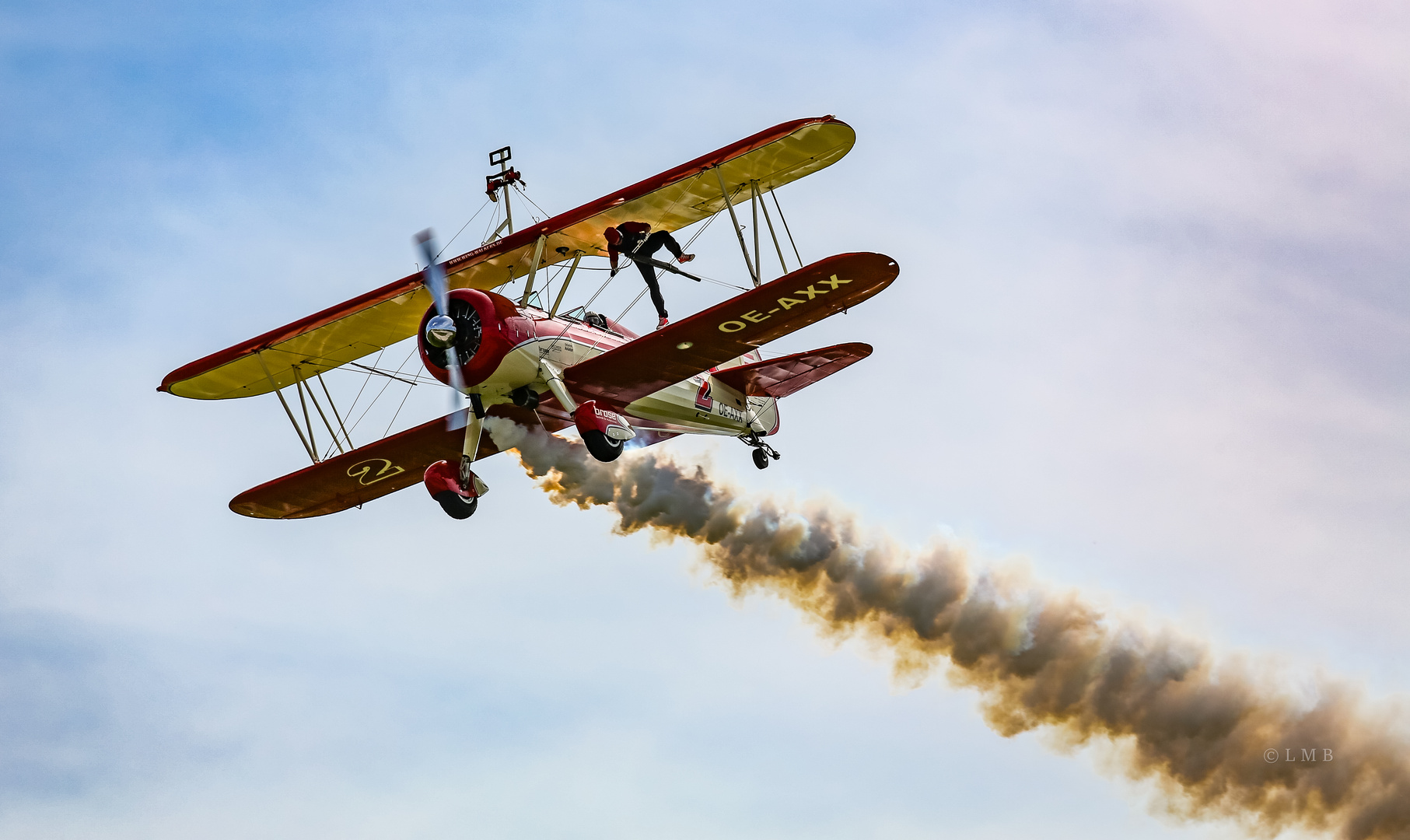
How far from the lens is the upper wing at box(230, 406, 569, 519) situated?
29859 millimetres

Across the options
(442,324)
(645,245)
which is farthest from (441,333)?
(645,245)

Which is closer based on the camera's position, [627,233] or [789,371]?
[627,233]

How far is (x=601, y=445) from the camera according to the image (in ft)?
93.4

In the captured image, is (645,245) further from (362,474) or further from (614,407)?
(362,474)

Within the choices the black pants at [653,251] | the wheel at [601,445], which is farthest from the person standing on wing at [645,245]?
the wheel at [601,445]

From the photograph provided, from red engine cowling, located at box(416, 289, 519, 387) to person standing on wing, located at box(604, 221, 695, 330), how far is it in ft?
7.58

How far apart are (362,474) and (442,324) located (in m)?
4.02

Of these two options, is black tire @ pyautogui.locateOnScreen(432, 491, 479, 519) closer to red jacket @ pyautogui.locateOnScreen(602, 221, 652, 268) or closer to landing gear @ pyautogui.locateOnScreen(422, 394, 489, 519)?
landing gear @ pyautogui.locateOnScreen(422, 394, 489, 519)

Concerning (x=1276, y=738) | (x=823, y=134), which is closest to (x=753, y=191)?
(x=823, y=134)

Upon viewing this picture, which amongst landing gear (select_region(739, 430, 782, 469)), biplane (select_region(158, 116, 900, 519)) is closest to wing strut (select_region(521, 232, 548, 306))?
biplane (select_region(158, 116, 900, 519))

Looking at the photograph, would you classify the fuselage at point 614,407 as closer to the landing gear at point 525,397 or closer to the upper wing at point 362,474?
the landing gear at point 525,397

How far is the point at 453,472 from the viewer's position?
2888 centimetres

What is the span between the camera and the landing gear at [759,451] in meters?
32.2

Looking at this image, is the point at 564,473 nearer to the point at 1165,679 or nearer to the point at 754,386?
the point at 754,386
